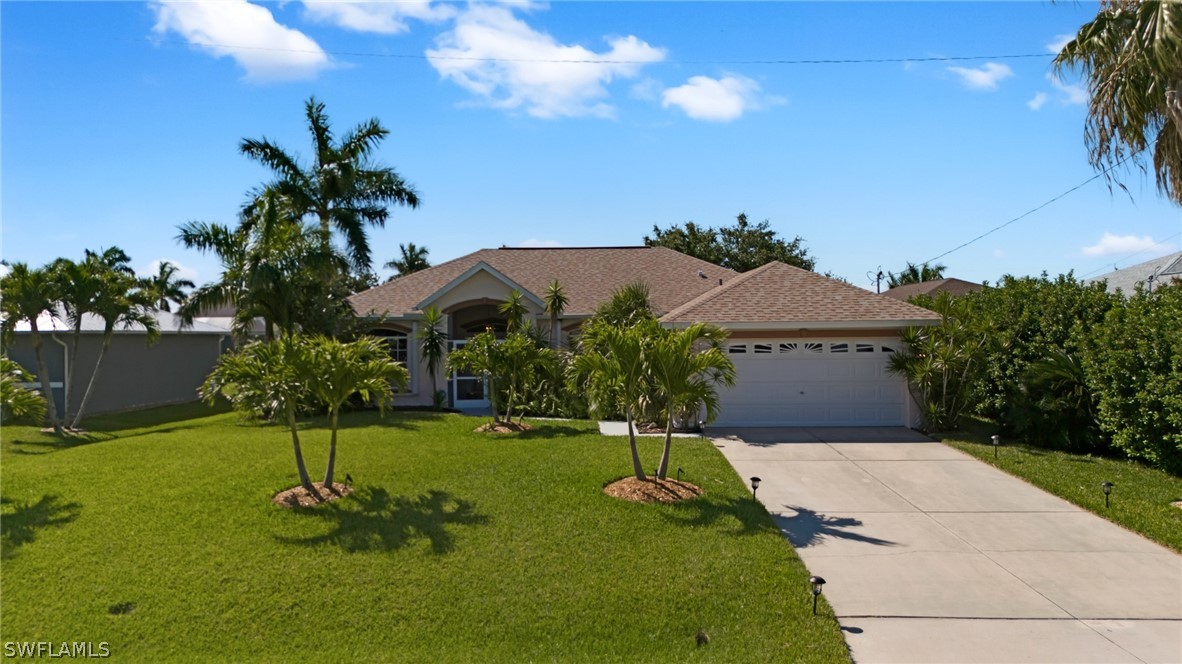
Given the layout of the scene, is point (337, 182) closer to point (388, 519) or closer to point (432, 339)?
point (432, 339)

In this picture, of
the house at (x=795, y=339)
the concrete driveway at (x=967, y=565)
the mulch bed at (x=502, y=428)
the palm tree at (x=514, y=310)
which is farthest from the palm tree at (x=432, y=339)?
the concrete driveway at (x=967, y=565)

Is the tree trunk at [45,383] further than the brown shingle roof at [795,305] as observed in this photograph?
No

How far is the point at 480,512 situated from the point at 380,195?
16.3m

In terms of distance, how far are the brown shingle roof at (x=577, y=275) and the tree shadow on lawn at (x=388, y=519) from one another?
11759 millimetres

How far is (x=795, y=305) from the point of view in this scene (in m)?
17.7

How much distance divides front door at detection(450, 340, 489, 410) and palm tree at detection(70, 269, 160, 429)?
766cm

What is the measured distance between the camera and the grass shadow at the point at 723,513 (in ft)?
31.5

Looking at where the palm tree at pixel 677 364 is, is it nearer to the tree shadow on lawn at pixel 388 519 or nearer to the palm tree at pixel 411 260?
the tree shadow on lawn at pixel 388 519

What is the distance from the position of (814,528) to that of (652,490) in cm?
226

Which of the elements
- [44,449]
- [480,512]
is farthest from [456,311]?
[480,512]

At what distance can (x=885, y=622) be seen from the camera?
717 centimetres

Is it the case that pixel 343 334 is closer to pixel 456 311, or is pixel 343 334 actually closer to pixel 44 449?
pixel 456 311

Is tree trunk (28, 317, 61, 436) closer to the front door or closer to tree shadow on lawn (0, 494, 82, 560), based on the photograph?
tree shadow on lawn (0, 494, 82, 560)

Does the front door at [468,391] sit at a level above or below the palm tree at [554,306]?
below
